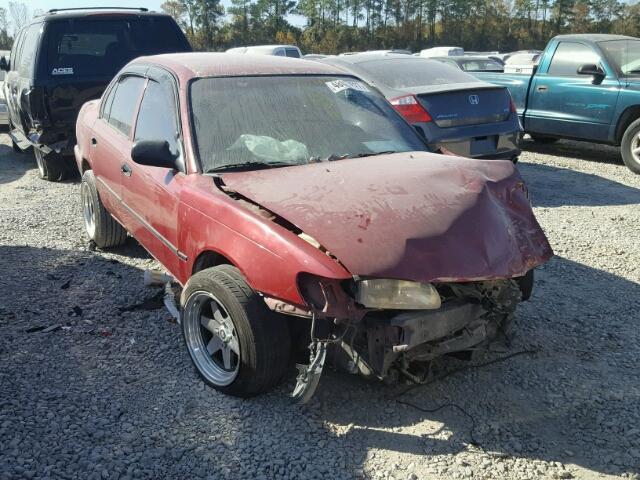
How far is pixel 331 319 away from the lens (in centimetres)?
285

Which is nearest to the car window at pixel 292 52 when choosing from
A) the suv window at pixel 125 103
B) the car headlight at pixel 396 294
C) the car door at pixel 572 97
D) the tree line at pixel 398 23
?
the car door at pixel 572 97

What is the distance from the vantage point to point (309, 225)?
9.25ft

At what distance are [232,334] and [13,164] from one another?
813 cm

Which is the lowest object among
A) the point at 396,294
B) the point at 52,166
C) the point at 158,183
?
the point at 52,166

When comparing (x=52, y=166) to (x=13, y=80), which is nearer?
(x=52, y=166)

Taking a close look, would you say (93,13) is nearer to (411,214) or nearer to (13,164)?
(13,164)

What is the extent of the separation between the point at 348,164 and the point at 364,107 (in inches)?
32.8

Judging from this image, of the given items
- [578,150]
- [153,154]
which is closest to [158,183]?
[153,154]

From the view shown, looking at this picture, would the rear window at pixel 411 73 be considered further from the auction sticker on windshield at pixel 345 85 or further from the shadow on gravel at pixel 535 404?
the shadow on gravel at pixel 535 404

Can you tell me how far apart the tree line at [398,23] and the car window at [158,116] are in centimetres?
4793

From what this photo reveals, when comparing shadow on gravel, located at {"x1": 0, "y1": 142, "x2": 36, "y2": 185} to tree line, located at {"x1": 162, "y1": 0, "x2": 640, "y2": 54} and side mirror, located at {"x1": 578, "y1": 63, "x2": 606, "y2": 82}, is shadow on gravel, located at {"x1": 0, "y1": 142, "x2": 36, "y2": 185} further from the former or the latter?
tree line, located at {"x1": 162, "y1": 0, "x2": 640, "y2": 54}

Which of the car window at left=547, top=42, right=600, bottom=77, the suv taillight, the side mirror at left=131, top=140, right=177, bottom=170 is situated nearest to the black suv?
the suv taillight

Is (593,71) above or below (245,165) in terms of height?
above

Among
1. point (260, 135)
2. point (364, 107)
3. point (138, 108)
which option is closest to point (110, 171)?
point (138, 108)
